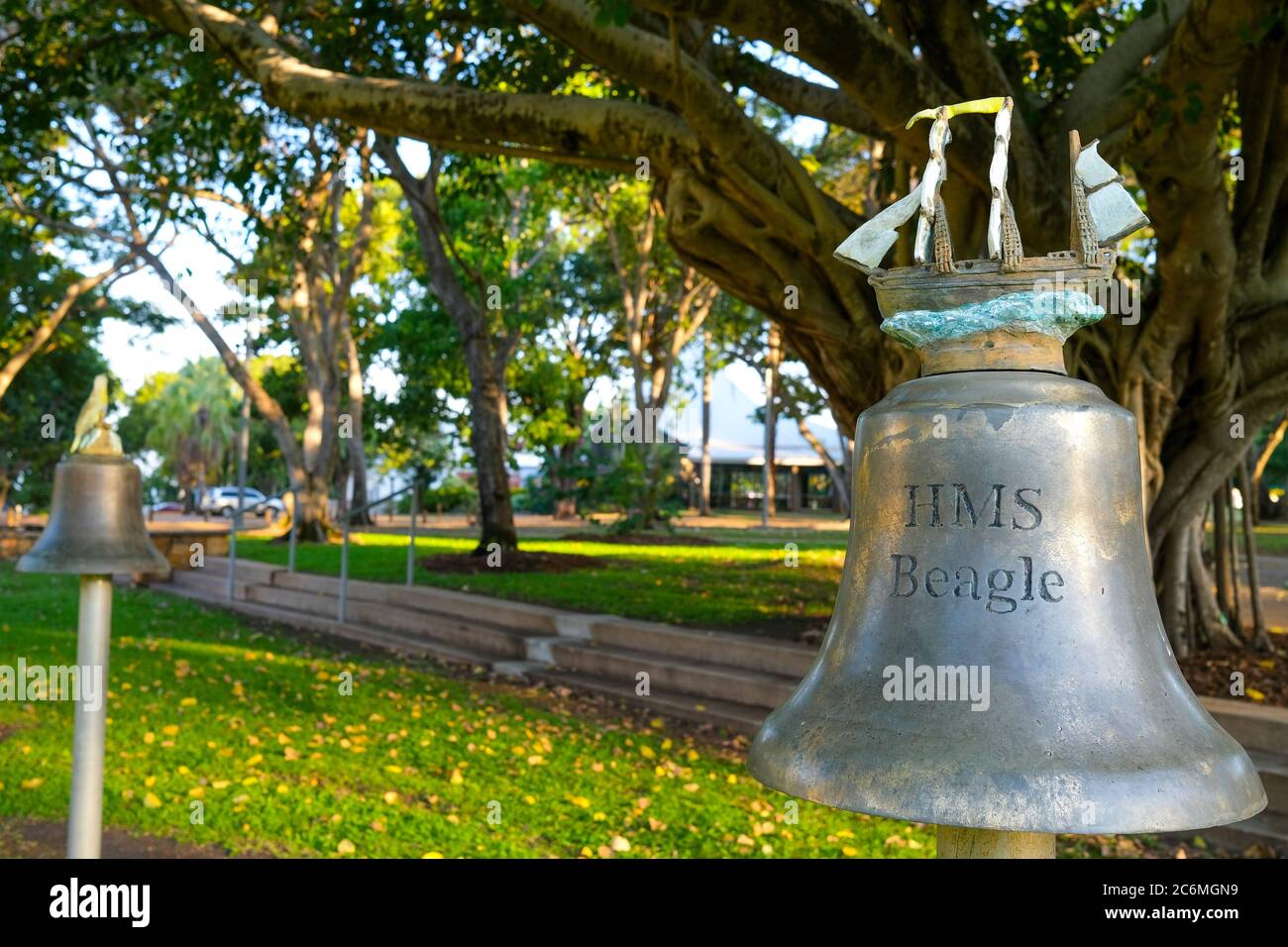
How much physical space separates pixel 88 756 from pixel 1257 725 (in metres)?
5.78

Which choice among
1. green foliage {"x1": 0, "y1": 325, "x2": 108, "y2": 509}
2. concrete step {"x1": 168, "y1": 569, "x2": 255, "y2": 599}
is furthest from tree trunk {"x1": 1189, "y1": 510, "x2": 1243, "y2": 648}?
green foliage {"x1": 0, "y1": 325, "x2": 108, "y2": 509}

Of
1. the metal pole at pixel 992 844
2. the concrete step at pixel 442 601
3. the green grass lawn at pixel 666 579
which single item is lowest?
the concrete step at pixel 442 601

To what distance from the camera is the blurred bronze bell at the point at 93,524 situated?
11.5 ft

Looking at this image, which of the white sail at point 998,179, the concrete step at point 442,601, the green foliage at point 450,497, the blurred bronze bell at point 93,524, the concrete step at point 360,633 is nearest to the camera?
the white sail at point 998,179

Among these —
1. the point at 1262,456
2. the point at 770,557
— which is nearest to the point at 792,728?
the point at 1262,456

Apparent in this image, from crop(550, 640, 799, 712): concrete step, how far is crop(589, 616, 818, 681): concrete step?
80 mm

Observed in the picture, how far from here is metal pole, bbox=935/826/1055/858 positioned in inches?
54.7

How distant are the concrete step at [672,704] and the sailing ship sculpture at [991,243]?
597 cm

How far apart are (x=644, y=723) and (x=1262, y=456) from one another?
728 cm

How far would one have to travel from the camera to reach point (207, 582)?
51.7 ft

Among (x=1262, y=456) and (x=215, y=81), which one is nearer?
(x=215, y=81)

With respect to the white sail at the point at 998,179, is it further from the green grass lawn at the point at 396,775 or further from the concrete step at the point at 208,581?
the concrete step at the point at 208,581

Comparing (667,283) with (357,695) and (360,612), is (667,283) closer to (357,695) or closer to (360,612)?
(360,612)

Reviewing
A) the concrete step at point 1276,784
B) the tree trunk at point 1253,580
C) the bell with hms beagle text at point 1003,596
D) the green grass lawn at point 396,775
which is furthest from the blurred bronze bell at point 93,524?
the tree trunk at point 1253,580
